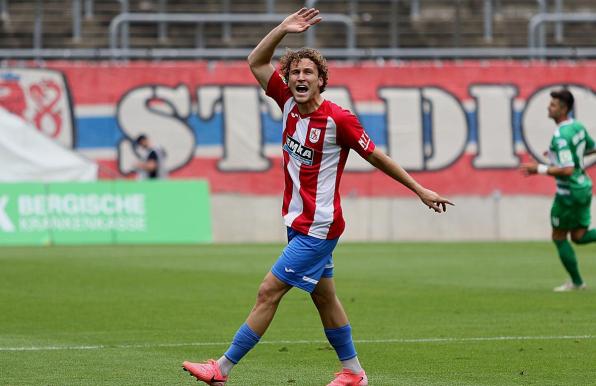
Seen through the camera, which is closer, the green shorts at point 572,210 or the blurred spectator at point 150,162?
the green shorts at point 572,210

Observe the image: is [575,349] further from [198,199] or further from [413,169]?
[413,169]

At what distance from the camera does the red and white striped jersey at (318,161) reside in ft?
31.1

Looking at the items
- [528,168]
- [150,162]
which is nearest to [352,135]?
[528,168]

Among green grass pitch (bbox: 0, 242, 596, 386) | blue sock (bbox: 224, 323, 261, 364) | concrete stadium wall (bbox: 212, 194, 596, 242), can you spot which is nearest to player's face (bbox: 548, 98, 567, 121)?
green grass pitch (bbox: 0, 242, 596, 386)

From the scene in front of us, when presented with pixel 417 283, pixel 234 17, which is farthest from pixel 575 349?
pixel 234 17

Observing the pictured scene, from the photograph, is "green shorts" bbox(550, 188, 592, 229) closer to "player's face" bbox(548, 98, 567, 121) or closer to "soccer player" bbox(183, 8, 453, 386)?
"player's face" bbox(548, 98, 567, 121)

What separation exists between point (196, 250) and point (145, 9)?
410 inches

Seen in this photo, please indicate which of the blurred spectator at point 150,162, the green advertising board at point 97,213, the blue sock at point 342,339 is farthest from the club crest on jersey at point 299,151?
the blurred spectator at point 150,162

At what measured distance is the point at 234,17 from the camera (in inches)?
1336

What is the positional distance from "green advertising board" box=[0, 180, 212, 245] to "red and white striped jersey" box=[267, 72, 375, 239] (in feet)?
64.3

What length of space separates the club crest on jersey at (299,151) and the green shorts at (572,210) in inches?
337

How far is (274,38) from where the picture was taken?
9.65 m

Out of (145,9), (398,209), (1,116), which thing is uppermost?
(145,9)

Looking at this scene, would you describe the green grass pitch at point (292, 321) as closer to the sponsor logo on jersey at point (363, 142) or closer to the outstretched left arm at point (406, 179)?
the outstretched left arm at point (406, 179)
